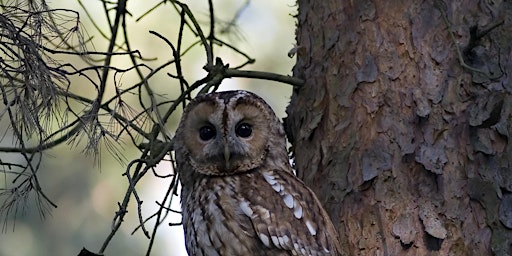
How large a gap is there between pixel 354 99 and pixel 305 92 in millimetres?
240

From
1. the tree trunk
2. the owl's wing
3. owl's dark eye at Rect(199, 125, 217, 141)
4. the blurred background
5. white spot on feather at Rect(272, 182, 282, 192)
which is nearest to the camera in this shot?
the tree trunk

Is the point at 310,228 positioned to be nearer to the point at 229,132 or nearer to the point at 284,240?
the point at 284,240

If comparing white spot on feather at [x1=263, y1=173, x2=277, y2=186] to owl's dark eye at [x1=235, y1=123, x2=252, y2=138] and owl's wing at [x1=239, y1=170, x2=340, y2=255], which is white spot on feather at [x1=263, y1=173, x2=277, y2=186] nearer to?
owl's wing at [x1=239, y1=170, x2=340, y2=255]

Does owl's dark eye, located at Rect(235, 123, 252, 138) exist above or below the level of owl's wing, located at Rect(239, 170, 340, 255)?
above

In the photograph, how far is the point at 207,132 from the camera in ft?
10.4

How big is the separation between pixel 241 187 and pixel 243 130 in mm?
213

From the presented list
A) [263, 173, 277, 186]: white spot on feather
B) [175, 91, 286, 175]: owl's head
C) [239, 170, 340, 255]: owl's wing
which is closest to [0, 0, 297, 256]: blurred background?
[175, 91, 286, 175]: owl's head

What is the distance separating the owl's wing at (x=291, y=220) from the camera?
2896mm

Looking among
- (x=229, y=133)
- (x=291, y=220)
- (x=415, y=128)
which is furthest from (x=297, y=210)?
(x=415, y=128)

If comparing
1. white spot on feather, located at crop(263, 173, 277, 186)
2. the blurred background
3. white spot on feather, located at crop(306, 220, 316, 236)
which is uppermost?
the blurred background

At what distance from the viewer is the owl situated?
2924 millimetres

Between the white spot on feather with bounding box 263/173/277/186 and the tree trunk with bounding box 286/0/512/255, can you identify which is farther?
the white spot on feather with bounding box 263/173/277/186

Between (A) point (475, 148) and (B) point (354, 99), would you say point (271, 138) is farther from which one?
(A) point (475, 148)

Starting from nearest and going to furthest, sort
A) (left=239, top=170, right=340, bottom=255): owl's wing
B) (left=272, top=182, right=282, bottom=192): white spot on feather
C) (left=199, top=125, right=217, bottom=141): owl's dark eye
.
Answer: (left=239, top=170, right=340, bottom=255): owl's wing → (left=272, top=182, right=282, bottom=192): white spot on feather → (left=199, top=125, right=217, bottom=141): owl's dark eye
